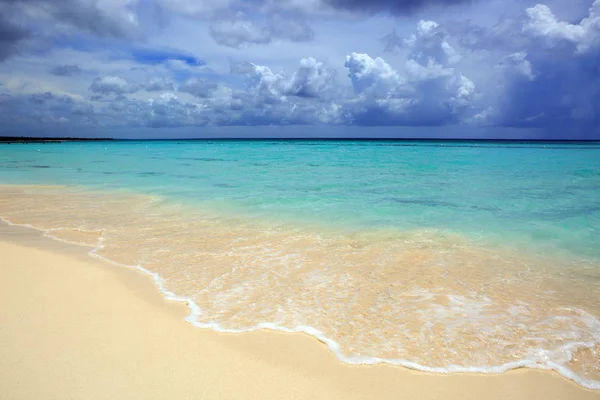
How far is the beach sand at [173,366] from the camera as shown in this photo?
9.56 ft

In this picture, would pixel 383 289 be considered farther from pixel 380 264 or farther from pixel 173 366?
pixel 173 366

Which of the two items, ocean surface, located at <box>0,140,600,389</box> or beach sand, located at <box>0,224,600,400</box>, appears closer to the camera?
beach sand, located at <box>0,224,600,400</box>

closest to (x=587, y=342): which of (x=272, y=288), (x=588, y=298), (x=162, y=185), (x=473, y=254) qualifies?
(x=588, y=298)

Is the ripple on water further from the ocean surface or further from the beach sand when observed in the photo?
the beach sand

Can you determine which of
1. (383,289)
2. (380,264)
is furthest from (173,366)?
(380,264)

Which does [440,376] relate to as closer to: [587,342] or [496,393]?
[496,393]

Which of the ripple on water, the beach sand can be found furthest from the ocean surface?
the beach sand

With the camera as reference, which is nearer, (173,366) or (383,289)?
(173,366)

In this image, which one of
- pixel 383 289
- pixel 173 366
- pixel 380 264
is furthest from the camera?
pixel 380 264

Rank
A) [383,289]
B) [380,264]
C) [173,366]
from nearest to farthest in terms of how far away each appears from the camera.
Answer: [173,366] → [383,289] → [380,264]

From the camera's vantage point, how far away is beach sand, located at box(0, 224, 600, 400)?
9.56 feet

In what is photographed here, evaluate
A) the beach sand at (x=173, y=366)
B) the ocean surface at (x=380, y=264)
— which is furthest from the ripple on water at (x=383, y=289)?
the beach sand at (x=173, y=366)

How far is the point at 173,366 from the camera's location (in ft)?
10.5

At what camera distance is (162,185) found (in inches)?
627
